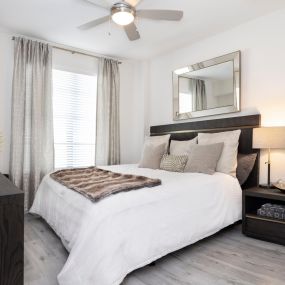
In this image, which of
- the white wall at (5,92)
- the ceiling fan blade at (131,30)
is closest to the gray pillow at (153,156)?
the ceiling fan blade at (131,30)

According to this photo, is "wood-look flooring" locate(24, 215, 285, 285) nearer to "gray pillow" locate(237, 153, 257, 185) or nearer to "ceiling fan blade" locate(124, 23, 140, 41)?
"gray pillow" locate(237, 153, 257, 185)

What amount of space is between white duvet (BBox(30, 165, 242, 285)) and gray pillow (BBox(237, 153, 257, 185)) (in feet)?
1.08


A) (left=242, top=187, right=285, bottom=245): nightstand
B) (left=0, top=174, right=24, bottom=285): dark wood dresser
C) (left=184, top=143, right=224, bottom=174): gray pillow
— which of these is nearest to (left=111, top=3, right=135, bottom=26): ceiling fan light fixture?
(left=184, top=143, right=224, bottom=174): gray pillow

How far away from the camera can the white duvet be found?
1.58m

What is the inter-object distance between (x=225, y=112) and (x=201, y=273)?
224 cm

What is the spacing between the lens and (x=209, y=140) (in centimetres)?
321

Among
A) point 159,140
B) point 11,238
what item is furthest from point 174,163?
point 11,238

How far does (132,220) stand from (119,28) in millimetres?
2694

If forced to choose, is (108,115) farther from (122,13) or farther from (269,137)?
(269,137)

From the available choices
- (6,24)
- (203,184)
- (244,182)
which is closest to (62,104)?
(6,24)

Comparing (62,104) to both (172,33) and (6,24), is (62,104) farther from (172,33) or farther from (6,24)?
(172,33)

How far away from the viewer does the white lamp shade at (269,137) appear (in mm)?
2520

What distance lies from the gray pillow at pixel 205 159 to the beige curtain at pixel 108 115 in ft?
5.76

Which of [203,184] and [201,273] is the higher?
[203,184]
